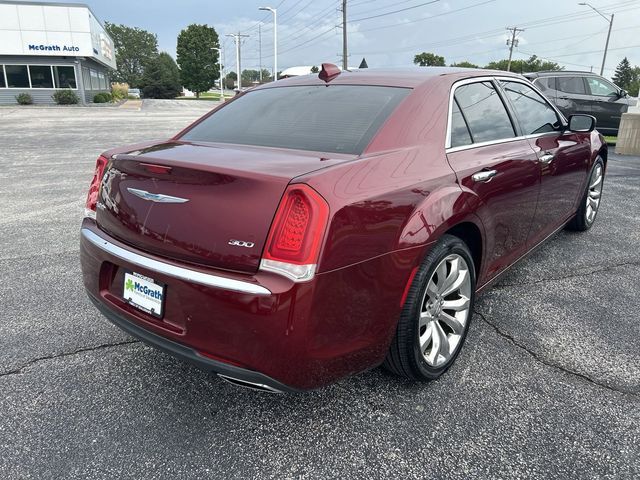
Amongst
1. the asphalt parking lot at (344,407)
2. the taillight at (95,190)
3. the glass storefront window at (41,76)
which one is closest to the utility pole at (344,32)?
the glass storefront window at (41,76)

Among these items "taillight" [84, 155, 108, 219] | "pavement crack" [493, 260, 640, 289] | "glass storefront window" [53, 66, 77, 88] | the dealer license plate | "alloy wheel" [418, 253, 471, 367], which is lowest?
"pavement crack" [493, 260, 640, 289]

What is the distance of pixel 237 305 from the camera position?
184 cm

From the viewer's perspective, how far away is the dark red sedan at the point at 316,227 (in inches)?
72.6

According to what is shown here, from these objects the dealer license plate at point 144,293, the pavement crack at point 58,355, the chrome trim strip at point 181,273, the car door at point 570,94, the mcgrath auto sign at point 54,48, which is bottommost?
the pavement crack at point 58,355

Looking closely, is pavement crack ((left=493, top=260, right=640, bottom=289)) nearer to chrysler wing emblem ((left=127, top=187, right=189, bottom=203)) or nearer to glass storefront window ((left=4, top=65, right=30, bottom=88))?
chrysler wing emblem ((left=127, top=187, right=189, bottom=203))

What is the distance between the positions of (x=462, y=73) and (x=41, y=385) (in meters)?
2.91

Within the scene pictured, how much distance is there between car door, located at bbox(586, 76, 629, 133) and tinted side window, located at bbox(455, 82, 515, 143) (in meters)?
11.1

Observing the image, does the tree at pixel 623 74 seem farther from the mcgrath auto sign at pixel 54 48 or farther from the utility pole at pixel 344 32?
the mcgrath auto sign at pixel 54 48

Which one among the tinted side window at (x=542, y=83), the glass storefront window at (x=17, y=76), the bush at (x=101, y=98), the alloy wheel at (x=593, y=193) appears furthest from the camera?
the bush at (x=101, y=98)

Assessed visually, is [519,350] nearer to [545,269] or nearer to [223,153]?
[545,269]

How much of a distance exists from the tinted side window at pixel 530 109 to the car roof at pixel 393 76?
32 cm

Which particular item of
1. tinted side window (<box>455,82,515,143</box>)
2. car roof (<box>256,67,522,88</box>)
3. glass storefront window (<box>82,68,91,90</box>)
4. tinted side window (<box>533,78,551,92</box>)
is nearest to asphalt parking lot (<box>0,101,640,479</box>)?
tinted side window (<box>455,82,515,143</box>)

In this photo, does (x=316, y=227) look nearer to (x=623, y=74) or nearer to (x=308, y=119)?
(x=308, y=119)

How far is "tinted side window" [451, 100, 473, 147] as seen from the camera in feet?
8.80
